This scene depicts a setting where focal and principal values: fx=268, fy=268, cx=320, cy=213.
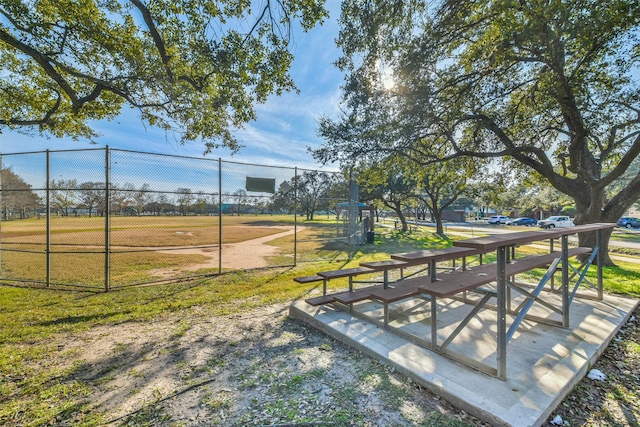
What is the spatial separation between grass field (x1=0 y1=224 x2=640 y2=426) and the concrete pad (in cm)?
21

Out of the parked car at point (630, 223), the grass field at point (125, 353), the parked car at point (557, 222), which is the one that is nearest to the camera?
the grass field at point (125, 353)

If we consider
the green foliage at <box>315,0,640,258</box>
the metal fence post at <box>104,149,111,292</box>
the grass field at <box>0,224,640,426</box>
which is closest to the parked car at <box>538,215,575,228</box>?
the green foliage at <box>315,0,640,258</box>

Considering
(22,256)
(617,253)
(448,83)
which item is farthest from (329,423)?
(617,253)

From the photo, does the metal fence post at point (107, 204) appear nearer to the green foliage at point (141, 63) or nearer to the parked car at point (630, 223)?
the green foliage at point (141, 63)

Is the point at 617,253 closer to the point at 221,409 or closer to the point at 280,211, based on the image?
the point at 280,211

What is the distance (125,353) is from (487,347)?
13.6 feet

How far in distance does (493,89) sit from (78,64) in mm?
10674

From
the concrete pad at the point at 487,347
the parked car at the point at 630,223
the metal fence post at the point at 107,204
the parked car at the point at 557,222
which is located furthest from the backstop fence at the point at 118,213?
the parked car at the point at 630,223

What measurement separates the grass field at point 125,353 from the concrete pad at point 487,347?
0.68 ft

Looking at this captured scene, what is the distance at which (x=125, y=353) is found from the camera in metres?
3.14

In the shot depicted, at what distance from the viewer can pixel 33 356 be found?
3.05 m

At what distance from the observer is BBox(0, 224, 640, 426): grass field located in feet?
6.97

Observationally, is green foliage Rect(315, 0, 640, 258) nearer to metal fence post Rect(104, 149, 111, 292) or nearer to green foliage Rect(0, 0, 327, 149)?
green foliage Rect(0, 0, 327, 149)

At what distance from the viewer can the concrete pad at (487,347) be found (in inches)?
84.5
